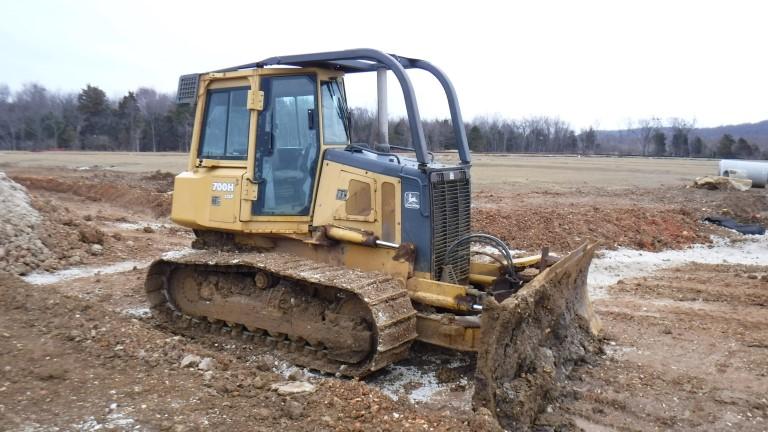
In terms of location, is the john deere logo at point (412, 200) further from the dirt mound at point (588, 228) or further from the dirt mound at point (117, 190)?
the dirt mound at point (117, 190)

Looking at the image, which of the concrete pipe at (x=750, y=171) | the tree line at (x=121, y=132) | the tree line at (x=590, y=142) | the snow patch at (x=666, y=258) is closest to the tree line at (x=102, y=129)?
the tree line at (x=121, y=132)

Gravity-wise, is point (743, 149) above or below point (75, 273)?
above

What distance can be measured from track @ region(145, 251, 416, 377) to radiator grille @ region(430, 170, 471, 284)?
0.57 meters

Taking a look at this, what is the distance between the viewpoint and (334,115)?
23.8 ft

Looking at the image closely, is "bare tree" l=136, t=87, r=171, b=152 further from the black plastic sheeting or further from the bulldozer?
the bulldozer

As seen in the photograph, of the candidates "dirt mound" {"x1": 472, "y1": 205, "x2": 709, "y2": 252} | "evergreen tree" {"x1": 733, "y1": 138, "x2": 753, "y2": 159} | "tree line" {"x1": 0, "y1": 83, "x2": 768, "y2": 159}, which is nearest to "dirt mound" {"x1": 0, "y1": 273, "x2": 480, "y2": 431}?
"dirt mound" {"x1": 472, "y1": 205, "x2": 709, "y2": 252}

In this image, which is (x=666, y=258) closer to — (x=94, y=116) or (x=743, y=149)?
(x=743, y=149)

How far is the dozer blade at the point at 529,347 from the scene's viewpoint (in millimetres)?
5081

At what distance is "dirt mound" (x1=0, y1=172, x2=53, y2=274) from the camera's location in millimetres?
10734

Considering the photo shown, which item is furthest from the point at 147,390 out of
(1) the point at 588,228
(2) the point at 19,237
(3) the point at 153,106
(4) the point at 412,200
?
(3) the point at 153,106

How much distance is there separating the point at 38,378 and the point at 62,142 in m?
79.3

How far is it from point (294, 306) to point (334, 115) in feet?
7.21

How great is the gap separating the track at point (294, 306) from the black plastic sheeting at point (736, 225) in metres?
13.7

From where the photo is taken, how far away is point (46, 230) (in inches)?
475
